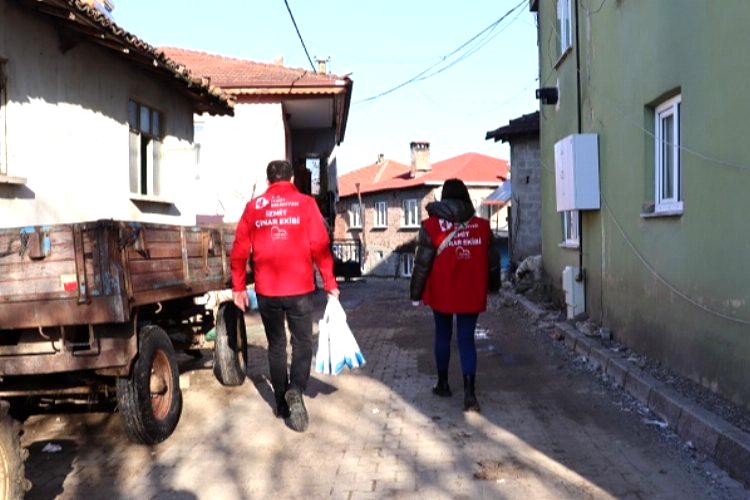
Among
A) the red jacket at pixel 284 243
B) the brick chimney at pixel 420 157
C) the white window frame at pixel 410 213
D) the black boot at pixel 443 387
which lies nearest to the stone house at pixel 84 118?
the red jacket at pixel 284 243

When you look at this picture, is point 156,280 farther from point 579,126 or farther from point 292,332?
point 579,126

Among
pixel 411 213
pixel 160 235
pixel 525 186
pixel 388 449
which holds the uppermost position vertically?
pixel 525 186

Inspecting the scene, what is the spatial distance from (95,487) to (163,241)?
1.67 meters

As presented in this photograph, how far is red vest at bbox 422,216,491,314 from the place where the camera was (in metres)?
5.99

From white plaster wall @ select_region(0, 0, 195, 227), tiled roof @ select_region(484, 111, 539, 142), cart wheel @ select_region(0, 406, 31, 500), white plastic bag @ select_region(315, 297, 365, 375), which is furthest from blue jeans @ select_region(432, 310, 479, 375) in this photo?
tiled roof @ select_region(484, 111, 539, 142)

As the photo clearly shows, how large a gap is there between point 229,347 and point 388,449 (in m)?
2.30

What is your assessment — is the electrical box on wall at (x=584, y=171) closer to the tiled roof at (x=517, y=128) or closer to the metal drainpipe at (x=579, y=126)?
the metal drainpipe at (x=579, y=126)

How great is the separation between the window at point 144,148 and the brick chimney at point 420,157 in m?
34.1

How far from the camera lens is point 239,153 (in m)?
15.9

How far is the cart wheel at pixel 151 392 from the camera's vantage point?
182 inches

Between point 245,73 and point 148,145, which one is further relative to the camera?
point 245,73

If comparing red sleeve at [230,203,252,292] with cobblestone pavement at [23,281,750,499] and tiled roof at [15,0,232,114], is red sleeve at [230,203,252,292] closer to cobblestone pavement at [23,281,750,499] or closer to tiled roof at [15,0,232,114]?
cobblestone pavement at [23,281,750,499]

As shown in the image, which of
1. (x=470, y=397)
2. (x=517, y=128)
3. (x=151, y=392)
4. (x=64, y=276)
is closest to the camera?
(x=64, y=276)

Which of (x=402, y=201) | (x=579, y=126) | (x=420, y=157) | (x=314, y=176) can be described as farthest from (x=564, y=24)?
(x=420, y=157)
